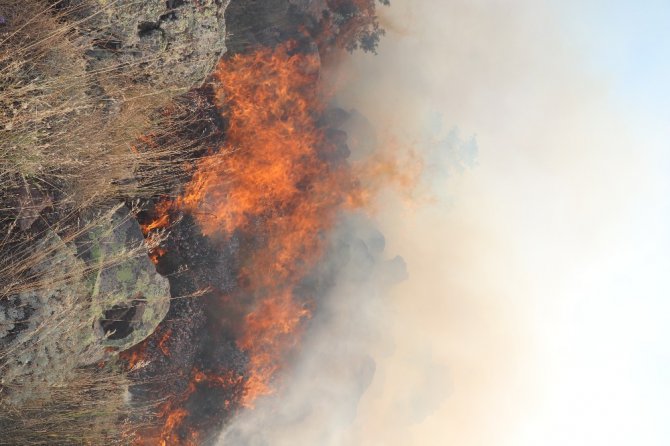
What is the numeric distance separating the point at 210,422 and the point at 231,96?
288 inches

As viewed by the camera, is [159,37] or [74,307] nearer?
[74,307]

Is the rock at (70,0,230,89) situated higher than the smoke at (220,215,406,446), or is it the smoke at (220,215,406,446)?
the rock at (70,0,230,89)

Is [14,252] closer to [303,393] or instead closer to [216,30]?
[216,30]

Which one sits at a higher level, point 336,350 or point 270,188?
point 270,188

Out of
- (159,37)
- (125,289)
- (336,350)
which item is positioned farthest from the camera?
(336,350)

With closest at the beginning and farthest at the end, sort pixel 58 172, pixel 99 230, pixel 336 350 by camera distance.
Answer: pixel 58 172 < pixel 99 230 < pixel 336 350

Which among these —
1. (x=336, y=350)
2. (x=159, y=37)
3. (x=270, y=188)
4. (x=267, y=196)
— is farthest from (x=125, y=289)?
(x=336, y=350)

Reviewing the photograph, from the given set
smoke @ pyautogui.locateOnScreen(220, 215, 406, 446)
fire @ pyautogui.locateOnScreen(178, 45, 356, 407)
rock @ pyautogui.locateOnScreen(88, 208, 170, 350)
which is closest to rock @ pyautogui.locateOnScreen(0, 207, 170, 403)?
rock @ pyautogui.locateOnScreen(88, 208, 170, 350)

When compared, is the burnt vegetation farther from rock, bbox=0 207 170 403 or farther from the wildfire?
the wildfire

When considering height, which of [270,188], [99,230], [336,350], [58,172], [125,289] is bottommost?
[336,350]

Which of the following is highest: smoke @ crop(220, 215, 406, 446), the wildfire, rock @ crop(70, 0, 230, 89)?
rock @ crop(70, 0, 230, 89)

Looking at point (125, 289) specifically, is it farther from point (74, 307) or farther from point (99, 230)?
point (74, 307)

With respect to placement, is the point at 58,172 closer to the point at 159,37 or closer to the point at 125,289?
the point at 159,37

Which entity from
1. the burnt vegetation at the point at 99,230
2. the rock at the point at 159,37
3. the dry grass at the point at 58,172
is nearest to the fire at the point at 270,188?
the burnt vegetation at the point at 99,230
